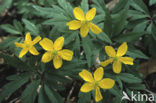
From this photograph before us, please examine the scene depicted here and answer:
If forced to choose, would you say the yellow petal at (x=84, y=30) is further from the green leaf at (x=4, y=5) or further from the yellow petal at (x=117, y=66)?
the green leaf at (x=4, y=5)

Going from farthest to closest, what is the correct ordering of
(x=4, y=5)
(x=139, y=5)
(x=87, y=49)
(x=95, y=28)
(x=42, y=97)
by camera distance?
1. (x=4, y=5)
2. (x=139, y=5)
3. (x=42, y=97)
4. (x=87, y=49)
5. (x=95, y=28)

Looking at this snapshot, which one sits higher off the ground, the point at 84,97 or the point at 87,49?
the point at 87,49

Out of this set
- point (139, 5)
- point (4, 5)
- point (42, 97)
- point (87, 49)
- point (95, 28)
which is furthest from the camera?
point (4, 5)

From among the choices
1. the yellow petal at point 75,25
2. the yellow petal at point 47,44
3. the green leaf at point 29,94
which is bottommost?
the green leaf at point 29,94

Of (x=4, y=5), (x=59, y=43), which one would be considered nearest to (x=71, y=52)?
(x=59, y=43)

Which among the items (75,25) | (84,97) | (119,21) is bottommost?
(84,97)

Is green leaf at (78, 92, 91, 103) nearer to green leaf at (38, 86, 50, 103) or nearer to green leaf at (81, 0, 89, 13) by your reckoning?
green leaf at (38, 86, 50, 103)

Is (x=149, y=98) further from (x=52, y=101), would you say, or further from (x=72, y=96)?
(x=52, y=101)

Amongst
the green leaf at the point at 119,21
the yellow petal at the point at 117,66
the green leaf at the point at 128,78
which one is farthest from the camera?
the green leaf at the point at 119,21

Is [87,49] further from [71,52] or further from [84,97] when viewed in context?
[84,97]

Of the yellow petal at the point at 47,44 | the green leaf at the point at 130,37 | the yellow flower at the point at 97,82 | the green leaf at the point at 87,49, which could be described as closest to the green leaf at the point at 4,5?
the yellow petal at the point at 47,44

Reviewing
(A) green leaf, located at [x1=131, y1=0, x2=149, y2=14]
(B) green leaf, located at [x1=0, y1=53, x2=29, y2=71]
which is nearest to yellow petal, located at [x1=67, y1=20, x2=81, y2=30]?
(B) green leaf, located at [x1=0, y1=53, x2=29, y2=71]
